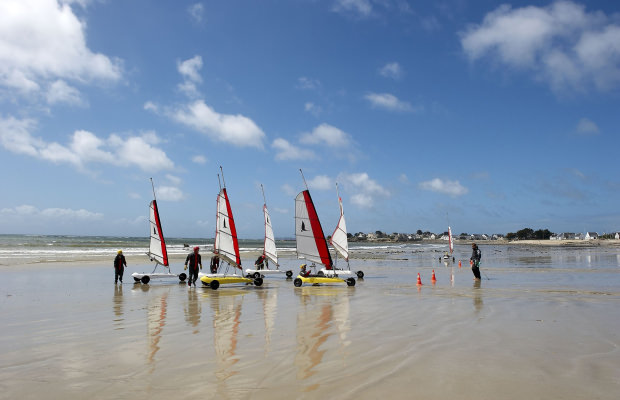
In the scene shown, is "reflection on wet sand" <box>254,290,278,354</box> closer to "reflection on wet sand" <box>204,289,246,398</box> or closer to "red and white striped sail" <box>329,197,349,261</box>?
"reflection on wet sand" <box>204,289,246,398</box>

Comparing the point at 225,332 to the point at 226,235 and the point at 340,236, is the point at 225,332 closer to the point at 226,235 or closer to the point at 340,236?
the point at 226,235

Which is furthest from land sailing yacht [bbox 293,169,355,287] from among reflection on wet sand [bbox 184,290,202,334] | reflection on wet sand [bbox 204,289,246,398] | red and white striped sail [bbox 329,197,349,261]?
reflection on wet sand [bbox 184,290,202,334]

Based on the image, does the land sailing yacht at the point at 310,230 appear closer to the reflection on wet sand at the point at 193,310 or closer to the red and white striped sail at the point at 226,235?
the red and white striped sail at the point at 226,235

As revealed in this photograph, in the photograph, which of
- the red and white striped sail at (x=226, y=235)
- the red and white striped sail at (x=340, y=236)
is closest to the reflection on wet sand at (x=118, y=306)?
the red and white striped sail at (x=226, y=235)

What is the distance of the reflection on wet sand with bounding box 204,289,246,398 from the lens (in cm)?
607

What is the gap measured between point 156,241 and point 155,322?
13626mm

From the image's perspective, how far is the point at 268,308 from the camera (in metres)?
12.6

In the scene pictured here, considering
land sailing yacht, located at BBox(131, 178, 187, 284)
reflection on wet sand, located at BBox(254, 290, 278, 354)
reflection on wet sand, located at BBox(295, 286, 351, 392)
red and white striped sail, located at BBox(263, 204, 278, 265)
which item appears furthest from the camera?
red and white striped sail, located at BBox(263, 204, 278, 265)

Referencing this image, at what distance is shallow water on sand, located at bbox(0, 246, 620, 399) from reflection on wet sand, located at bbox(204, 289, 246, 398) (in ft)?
0.12

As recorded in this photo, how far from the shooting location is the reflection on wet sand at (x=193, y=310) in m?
10.1

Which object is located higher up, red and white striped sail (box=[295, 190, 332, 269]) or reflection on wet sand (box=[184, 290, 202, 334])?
red and white striped sail (box=[295, 190, 332, 269])

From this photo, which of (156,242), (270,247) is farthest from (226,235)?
(270,247)

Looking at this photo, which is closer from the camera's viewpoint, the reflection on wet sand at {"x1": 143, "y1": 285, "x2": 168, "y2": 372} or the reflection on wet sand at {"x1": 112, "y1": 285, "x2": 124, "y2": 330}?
the reflection on wet sand at {"x1": 143, "y1": 285, "x2": 168, "y2": 372}

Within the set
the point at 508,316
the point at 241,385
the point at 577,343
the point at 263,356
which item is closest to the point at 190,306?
the point at 263,356
